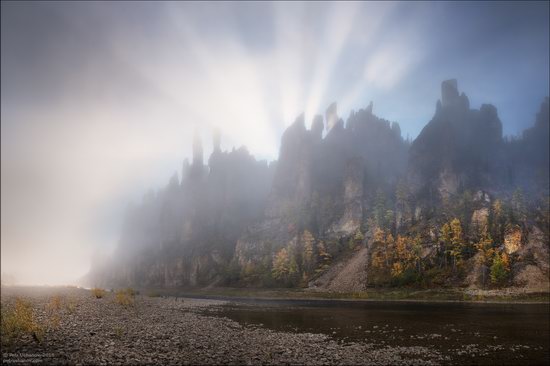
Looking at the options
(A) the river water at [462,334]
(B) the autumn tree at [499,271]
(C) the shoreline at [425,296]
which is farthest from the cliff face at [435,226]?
(A) the river water at [462,334]

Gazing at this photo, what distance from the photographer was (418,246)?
122m

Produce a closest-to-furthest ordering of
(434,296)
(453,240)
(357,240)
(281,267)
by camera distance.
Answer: (434,296)
(453,240)
(281,267)
(357,240)

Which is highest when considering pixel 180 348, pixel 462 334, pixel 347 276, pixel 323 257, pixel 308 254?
pixel 180 348

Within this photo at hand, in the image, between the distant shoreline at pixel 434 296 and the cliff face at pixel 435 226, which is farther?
the cliff face at pixel 435 226

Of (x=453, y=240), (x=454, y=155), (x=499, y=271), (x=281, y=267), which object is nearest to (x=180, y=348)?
(x=499, y=271)

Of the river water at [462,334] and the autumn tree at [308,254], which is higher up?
the river water at [462,334]

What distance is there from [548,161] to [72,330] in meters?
219

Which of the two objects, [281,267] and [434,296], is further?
[281,267]

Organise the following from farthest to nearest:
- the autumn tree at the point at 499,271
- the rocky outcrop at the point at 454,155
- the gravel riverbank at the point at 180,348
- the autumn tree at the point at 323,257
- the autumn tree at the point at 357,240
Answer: the rocky outcrop at the point at 454,155
the autumn tree at the point at 357,240
the autumn tree at the point at 323,257
the autumn tree at the point at 499,271
the gravel riverbank at the point at 180,348

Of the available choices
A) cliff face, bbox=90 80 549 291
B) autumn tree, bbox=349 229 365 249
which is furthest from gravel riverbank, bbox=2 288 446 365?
autumn tree, bbox=349 229 365 249

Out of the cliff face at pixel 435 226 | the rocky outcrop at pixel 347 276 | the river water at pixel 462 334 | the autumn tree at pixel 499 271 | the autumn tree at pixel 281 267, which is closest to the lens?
the river water at pixel 462 334

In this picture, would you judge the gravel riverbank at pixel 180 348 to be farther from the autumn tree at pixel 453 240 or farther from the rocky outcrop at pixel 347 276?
the autumn tree at pixel 453 240

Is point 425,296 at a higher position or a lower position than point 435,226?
lower

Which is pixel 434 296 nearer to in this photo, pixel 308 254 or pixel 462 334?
pixel 462 334
